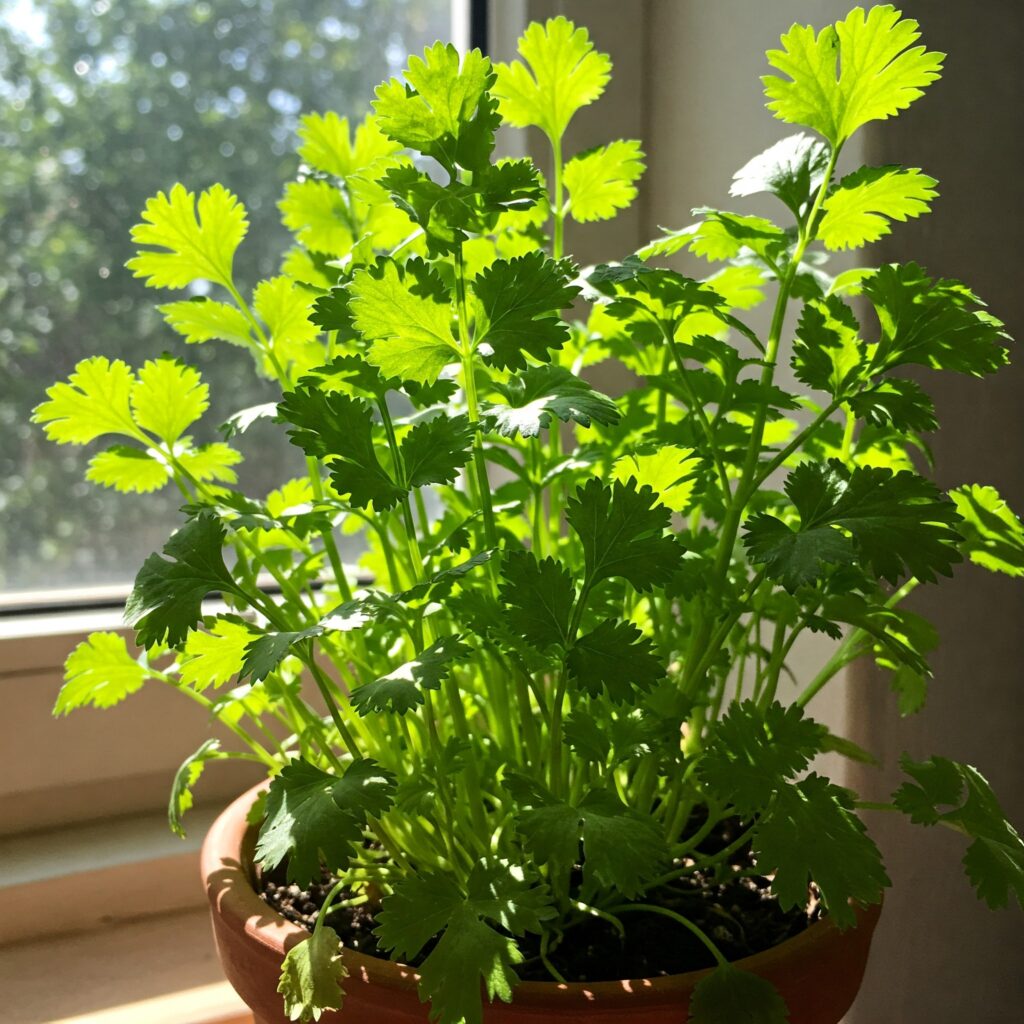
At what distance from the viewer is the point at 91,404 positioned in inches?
24.8

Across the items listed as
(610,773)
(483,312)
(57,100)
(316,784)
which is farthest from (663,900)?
(57,100)

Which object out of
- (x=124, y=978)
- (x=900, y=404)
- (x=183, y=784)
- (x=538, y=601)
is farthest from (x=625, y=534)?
(x=124, y=978)

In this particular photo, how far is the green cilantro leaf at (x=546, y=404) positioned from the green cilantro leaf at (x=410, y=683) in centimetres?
10

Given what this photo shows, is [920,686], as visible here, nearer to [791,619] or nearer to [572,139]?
[791,619]

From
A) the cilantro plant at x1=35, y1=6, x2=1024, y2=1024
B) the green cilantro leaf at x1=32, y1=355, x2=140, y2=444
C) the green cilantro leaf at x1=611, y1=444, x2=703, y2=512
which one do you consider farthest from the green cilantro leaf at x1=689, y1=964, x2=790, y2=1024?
the green cilantro leaf at x1=32, y1=355, x2=140, y2=444

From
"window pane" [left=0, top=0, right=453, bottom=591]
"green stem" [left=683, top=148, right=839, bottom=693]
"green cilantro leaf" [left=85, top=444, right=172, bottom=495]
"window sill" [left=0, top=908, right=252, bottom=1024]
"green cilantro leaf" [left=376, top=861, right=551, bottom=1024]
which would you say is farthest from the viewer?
"window pane" [left=0, top=0, right=453, bottom=591]

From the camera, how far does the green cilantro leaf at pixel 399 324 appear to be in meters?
0.51

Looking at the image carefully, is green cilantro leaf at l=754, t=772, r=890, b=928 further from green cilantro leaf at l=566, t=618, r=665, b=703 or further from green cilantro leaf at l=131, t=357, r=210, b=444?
green cilantro leaf at l=131, t=357, r=210, b=444

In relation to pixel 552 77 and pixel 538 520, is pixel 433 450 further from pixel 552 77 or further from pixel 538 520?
pixel 552 77

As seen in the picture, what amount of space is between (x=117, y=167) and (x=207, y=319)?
1.27 ft

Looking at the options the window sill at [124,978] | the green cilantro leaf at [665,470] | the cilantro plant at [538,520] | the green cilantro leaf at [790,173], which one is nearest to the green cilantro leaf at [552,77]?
the cilantro plant at [538,520]

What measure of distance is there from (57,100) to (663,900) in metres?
0.81

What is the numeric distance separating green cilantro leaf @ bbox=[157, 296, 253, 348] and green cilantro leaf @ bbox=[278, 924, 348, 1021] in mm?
354

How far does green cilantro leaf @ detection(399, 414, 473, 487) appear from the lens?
0.51 metres
